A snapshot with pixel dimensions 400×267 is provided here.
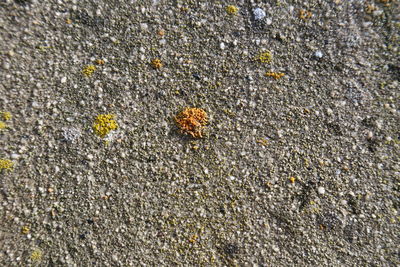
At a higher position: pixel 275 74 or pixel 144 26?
pixel 275 74

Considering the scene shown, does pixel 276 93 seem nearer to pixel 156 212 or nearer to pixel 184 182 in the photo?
pixel 184 182

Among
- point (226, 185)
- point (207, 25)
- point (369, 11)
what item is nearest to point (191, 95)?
point (207, 25)

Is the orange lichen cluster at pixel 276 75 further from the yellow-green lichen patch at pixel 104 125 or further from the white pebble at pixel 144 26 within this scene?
the yellow-green lichen patch at pixel 104 125

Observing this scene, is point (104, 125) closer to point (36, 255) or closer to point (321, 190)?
point (36, 255)

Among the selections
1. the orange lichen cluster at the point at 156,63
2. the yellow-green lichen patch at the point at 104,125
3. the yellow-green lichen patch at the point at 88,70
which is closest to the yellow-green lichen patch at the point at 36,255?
the yellow-green lichen patch at the point at 104,125

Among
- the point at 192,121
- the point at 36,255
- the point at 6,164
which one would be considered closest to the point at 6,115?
the point at 6,164

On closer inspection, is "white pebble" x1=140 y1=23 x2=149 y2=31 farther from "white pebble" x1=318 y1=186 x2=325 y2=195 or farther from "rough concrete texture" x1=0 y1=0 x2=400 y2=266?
"white pebble" x1=318 y1=186 x2=325 y2=195

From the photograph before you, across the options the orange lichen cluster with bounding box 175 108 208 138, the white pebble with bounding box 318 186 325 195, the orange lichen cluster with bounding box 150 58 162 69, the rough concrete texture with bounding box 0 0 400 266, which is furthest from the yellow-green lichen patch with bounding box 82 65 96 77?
the white pebble with bounding box 318 186 325 195
